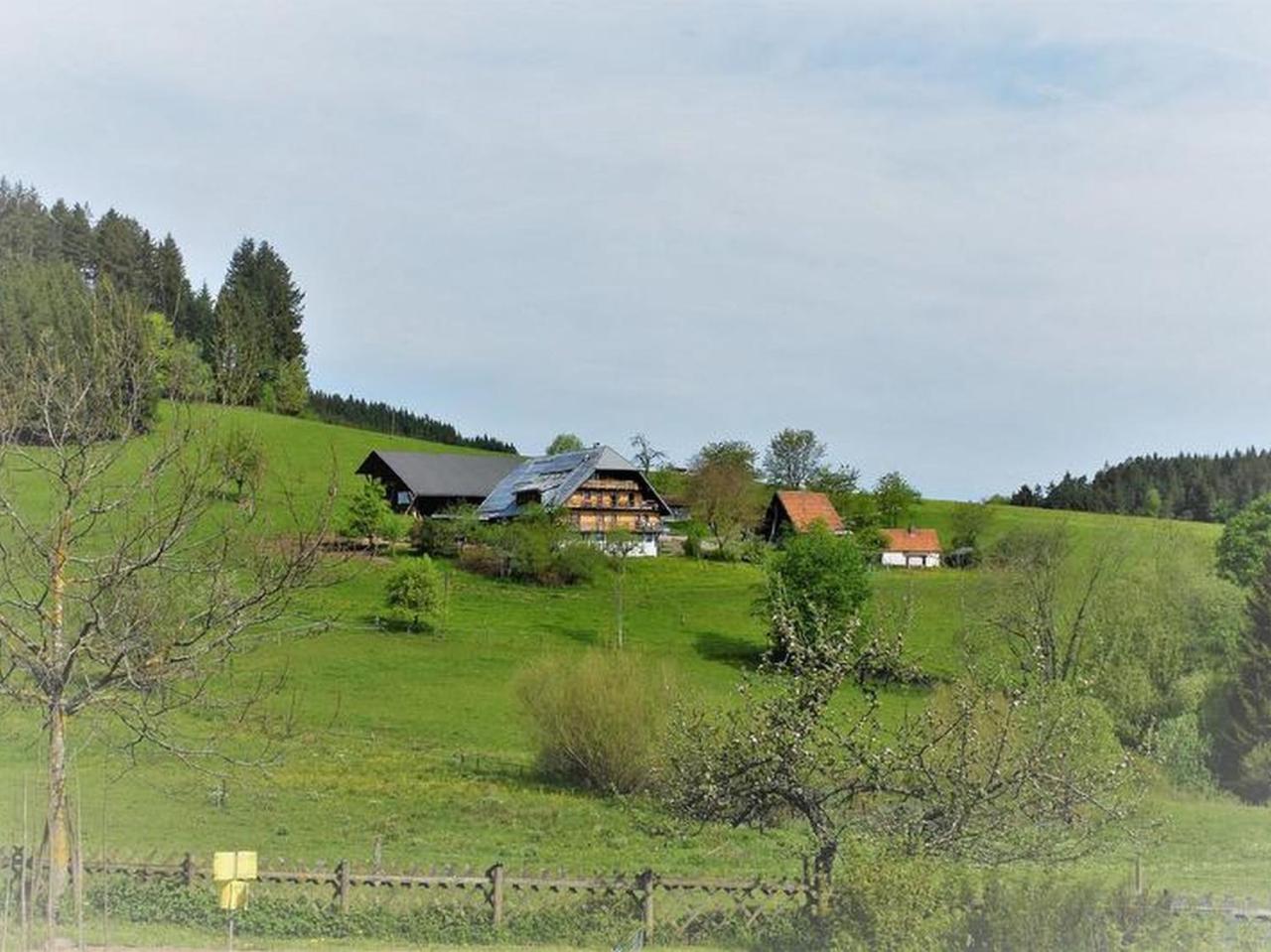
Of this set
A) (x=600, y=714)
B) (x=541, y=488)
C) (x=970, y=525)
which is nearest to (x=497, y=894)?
(x=600, y=714)

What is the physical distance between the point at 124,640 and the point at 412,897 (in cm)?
580

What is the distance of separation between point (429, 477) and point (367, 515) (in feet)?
64.3

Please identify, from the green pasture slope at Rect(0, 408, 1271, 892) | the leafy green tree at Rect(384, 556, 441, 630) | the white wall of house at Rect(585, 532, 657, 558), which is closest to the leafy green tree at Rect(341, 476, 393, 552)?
the green pasture slope at Rect(0, 408, 1271, 892)

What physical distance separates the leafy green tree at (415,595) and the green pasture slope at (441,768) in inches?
44.5

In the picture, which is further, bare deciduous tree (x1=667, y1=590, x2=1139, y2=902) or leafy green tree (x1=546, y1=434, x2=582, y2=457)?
leafy green tree (x1=546, y1=434, x2=582, y2=457)

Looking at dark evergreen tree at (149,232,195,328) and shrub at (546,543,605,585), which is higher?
dark evergreen tree at (149,232,195,328)

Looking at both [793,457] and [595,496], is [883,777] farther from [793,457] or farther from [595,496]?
[793,457]

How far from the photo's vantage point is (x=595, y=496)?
73.9m

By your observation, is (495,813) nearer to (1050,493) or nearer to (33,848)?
(33,848)

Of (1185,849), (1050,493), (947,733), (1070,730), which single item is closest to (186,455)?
(947,733)

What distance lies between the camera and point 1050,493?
3937 inches

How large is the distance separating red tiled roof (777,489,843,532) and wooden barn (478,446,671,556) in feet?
26.2

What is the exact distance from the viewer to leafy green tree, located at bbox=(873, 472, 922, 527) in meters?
83.9

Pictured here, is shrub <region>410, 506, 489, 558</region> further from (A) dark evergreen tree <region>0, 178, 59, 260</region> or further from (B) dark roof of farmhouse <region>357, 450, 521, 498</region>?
(A) dark evergreen tree <region>0, 178, 59, 260</region>
